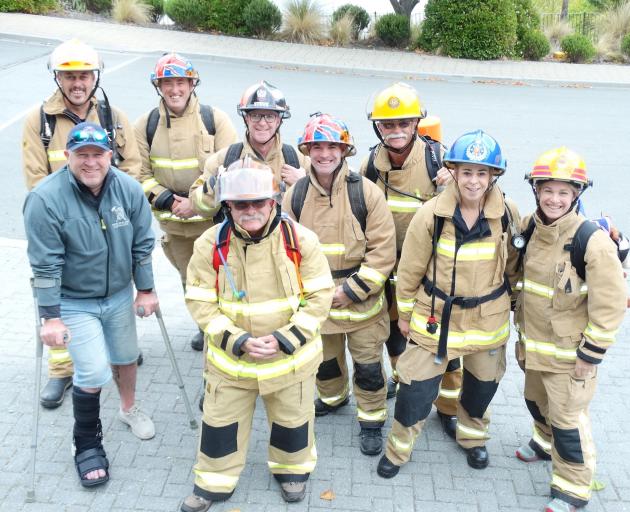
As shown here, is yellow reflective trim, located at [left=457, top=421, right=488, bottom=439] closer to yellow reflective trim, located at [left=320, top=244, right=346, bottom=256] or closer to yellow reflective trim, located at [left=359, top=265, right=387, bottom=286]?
yellow reflective trim, located at [left=359, top=265, right=387, bottom=286]

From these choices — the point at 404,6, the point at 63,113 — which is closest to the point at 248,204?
the point at 63,113

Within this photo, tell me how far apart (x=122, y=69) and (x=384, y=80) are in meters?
5.85

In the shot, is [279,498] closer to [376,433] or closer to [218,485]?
[218,485]

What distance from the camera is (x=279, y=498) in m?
4.25

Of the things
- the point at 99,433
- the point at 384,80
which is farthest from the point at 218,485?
the point at 384,80

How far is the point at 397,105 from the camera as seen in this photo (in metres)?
4.51

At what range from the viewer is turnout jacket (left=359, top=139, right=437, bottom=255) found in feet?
15.2

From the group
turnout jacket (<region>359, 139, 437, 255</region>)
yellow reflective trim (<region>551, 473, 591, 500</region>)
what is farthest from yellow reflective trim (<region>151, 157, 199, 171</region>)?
yellow reflective trim (<region>551, 473, 591, 500</region>)

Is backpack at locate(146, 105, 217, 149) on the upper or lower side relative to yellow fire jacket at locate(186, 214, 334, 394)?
upper

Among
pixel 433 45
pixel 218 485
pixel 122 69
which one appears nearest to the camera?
pixel 218 485

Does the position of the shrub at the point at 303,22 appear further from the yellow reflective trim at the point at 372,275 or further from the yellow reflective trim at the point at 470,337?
the yellow reflective trim at the point at 470,337

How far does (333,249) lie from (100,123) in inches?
74.5

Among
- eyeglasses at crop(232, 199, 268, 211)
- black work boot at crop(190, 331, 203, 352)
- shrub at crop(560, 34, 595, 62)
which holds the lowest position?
black work boot at crop(190, 331, 203, 352)

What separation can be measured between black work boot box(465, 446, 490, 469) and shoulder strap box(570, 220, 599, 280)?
140 cm
